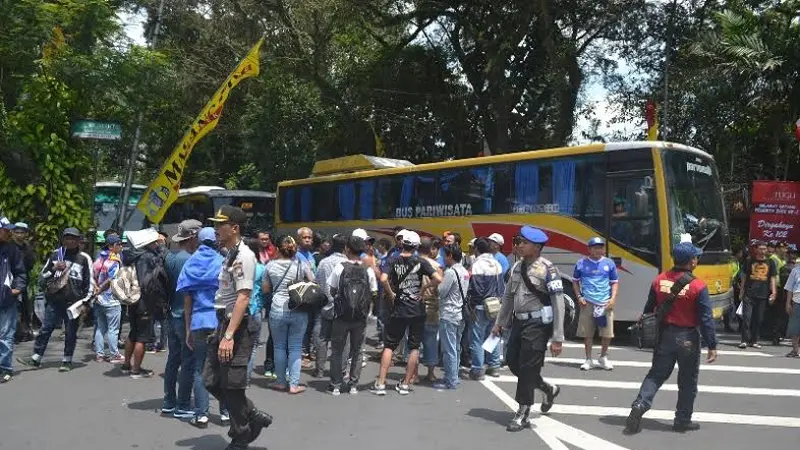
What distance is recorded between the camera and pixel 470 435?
261 inches

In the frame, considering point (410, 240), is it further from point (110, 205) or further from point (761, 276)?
point (110, 205)

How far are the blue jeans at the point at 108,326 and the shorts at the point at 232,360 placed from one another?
4223 millimetres

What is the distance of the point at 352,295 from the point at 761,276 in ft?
24.7

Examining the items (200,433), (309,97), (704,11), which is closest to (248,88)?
(309,97)

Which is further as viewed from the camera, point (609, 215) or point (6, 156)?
point (609, 215)

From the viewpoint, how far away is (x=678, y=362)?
6.73m

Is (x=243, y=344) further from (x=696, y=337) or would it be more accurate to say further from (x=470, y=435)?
(x=696, y=337)

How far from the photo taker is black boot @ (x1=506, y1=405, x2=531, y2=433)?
6754 millimetres

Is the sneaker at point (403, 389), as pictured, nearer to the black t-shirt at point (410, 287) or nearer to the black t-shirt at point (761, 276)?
the black t-shirt at point (410, 287)

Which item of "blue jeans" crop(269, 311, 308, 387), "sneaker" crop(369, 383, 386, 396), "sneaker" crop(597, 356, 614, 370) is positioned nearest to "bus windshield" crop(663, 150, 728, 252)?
"sneaker" crop(597, 356, 614, 370)

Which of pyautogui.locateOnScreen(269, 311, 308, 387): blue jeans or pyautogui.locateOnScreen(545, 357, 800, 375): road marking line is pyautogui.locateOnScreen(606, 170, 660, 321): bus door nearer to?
pyautogui.locateOnScreen(545, 357, 800, 375): road marking line

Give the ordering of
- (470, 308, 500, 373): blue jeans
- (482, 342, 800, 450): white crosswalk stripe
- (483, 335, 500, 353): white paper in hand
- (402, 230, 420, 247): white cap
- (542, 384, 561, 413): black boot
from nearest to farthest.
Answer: (542, 384, 561, 413): black boot → (482, 342, 800, 450): white crosswalk stripe → (483, 335, 500, 353): white paper in hand → (402, 230, 420, 247): white cap → (470, 308, 500, 373): blue jeans

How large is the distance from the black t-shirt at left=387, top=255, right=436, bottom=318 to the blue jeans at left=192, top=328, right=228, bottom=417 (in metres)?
2.28

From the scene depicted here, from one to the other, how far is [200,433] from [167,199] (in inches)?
328
